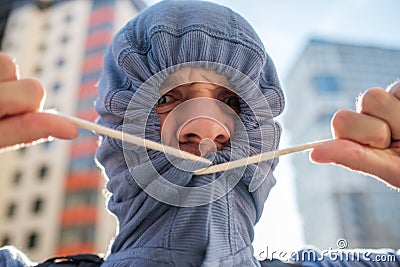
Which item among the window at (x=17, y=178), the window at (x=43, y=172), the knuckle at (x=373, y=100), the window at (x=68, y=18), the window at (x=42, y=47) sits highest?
the window at (x=68, y=18)

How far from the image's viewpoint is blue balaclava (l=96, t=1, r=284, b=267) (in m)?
0.43

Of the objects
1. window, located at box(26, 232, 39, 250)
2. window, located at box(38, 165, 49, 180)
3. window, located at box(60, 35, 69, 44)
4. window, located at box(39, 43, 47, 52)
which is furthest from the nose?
window, located at box(39, 43, 47, 52)

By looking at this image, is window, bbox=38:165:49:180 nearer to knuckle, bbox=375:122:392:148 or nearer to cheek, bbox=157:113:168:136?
cheek, bbox=157:113:168:136

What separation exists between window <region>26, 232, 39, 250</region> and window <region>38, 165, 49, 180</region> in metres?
0.82

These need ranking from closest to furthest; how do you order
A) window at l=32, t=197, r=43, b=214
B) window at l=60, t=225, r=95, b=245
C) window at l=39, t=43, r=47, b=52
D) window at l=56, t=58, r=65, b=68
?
window at l=60, t=225, r=95, b=245 → window at l=32, t=197, r=43, b=214 → window at l=56, t=58, r=65, b=68 → window at l=39, t=43, r=47, b=52

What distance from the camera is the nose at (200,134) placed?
44 cm

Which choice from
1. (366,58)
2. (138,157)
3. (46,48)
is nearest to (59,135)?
(138,157)

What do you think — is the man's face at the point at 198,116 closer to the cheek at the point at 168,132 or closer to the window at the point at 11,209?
the cheek at the point at 168,132

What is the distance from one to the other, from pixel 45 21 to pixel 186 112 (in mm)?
7059

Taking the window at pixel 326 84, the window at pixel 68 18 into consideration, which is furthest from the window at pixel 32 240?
the window at pixel 326 84

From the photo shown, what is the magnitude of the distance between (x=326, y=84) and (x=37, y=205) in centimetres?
464

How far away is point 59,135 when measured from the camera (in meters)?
0.39

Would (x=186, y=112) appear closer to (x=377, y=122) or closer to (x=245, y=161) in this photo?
(x=245, y=161)

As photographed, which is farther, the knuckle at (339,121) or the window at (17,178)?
the window at (17,178)
